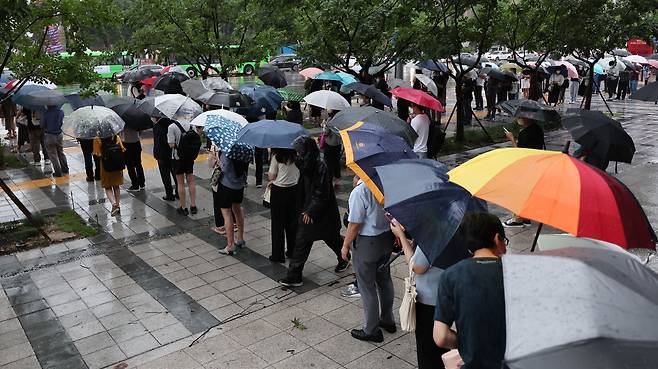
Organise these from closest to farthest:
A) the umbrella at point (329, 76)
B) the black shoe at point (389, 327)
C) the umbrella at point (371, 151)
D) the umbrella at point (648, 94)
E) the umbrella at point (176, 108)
→ the umbrella at point (371, 151) < the black shoe at point (389, 327) < the umbrella at point (648, 94) < the umbrella at point (176, 108) < the umbrella at point (329, 76)

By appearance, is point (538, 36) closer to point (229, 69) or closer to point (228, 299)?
point (229, 69)

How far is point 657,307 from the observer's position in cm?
199

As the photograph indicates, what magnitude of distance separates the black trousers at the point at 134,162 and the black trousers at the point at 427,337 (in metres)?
8.22

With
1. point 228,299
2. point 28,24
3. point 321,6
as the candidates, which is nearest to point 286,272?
point 228,299

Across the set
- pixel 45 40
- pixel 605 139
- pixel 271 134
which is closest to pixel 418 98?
pixel 271 134

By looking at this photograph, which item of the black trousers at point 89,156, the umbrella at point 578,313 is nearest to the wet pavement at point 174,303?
the black trousers at point 89,156

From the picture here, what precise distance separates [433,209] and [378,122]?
2.72 metres

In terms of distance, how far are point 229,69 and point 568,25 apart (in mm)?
9364

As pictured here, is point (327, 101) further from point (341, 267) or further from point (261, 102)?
point (341, 267)

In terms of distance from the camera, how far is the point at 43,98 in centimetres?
1125

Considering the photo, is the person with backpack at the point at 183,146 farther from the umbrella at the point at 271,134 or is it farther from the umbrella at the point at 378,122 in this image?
the umbrella at the point at 378,122

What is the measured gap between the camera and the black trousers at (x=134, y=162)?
10.7 metres

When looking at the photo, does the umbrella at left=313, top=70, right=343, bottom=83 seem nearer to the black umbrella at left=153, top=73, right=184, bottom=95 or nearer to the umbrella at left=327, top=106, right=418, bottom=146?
the black umbrella at left=153, top=73, right=184, bottom=95

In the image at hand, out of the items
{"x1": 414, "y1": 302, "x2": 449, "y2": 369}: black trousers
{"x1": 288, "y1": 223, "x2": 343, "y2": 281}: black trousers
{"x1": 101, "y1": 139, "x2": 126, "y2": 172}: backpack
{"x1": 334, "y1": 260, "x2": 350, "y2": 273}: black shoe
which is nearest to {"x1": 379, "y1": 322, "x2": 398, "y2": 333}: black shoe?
{"x1": 288, "y1": 223, "x2": 343, "y2": 281}: black trousers
